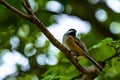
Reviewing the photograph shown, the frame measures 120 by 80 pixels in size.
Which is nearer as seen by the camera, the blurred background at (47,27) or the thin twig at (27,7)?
the thin twig at (27,7)

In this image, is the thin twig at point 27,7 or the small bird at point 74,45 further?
the small bird at point 74,45

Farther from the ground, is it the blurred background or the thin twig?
the blurred background

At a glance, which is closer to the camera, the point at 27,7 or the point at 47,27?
the point at 27,7

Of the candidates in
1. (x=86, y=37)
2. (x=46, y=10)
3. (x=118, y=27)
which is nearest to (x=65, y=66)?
(x=86, y=37)

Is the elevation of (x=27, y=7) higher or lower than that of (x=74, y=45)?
lower

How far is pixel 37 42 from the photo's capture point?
477cm

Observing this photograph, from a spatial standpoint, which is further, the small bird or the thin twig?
the small bird

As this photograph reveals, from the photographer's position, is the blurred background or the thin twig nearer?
the thin twig

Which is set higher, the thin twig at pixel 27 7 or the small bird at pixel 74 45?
the small bird at pixel 74 45

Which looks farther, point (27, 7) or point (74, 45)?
point (74, 45)

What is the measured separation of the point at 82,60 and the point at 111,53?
0.19 metres

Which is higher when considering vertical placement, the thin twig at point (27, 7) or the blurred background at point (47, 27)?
the blurred background at point (47, 27)

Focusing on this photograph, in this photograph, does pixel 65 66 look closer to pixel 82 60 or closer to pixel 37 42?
pixel 82 60

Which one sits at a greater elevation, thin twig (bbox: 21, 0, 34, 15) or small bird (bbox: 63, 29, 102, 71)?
small bird (bbox: 63, 29, 102, 71)
